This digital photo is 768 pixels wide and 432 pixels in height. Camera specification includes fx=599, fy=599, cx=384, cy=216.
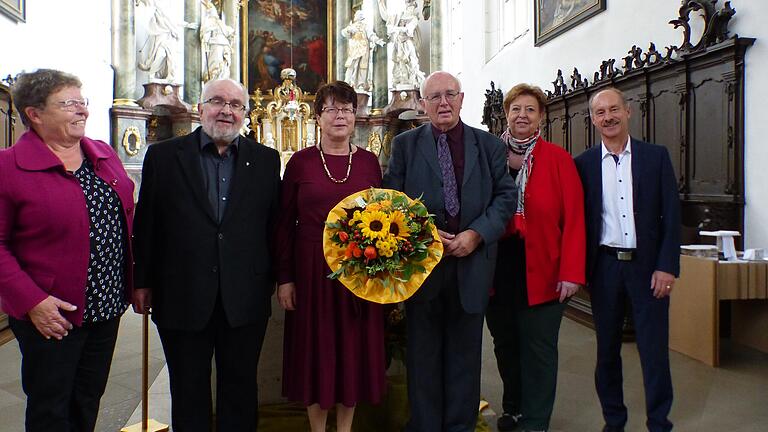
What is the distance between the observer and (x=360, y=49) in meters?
15.7

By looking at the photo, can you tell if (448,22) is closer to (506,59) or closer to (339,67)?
(339,67)

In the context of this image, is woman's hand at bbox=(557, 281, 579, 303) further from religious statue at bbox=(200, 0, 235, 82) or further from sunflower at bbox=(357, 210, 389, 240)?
religious statue at bbox=(200, 0, 235, 82)

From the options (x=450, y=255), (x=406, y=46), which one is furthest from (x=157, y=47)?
(x=450, y=255)

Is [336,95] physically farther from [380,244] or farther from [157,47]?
[157,47]

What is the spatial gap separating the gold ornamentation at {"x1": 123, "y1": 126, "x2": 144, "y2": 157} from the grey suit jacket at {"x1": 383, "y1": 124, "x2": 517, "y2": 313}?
11197mm

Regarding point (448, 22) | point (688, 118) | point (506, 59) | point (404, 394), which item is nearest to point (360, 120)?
point (448, 22)

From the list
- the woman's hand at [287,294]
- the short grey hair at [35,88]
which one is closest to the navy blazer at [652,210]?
the woman's hand at [287,294]

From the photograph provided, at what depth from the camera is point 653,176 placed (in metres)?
2.95

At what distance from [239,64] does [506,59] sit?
7.93 m

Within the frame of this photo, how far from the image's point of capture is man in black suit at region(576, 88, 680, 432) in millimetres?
2906

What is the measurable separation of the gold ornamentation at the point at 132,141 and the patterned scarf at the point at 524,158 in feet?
36.7

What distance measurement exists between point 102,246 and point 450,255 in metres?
1.41

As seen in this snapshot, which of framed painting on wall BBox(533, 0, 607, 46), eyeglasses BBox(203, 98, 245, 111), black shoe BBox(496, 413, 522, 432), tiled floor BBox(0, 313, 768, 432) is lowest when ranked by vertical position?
tiled floor BBox(0, 313, 768, 432)

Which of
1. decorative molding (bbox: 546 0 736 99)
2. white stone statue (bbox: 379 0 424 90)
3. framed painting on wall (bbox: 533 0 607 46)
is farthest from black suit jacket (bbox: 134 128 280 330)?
white stone statue (bbox: 379 0 424 90)
